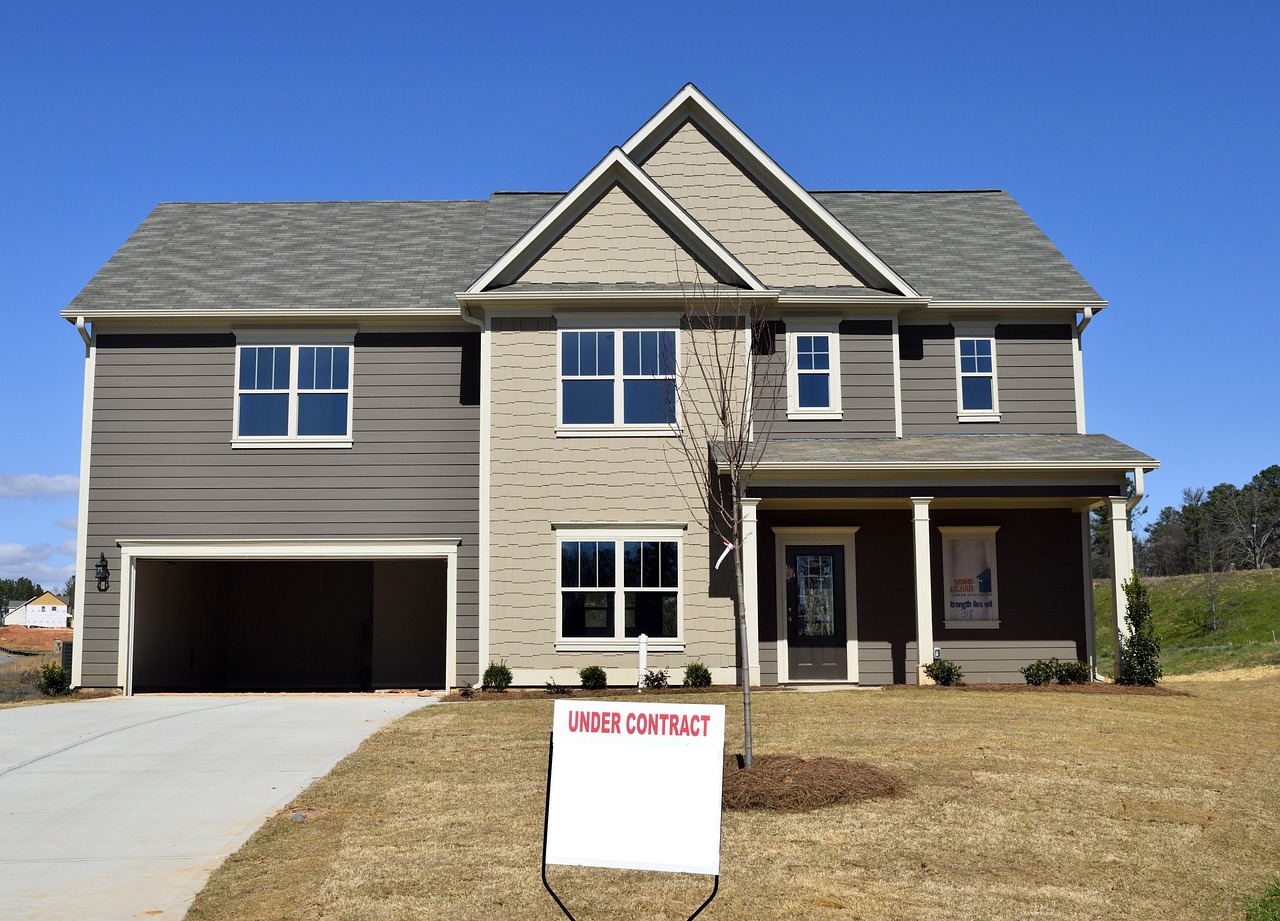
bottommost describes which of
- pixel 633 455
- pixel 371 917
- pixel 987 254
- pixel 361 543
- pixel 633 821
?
pixel 371 917

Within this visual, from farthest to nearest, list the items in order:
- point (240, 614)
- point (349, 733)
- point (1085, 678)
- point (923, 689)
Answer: point (240, 614), point (1085, 678), point (923, 689), point (349, 733)

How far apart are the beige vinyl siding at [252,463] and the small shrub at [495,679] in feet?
5.63

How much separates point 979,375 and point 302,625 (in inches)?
588

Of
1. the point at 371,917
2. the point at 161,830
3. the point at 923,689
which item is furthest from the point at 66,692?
the point at 371,917

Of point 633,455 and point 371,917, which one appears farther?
point 633,455

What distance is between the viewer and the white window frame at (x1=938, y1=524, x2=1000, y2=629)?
2119cm

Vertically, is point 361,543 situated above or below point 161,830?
above

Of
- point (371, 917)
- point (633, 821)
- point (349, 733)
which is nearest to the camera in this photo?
point (633, 821)

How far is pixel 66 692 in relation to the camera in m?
20.6

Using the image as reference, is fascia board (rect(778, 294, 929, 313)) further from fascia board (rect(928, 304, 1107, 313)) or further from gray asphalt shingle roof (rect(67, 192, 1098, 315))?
fascia board (rect(928, 304, 1107, 313))

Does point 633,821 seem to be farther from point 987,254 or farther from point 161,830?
point 987,254

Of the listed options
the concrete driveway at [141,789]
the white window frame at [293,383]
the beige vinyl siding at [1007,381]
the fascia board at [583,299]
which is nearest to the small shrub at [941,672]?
the beige vinyl siding at [1007,381]

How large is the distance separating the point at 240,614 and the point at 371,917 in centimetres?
2042

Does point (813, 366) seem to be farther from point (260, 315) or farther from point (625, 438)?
point (260, 315)
